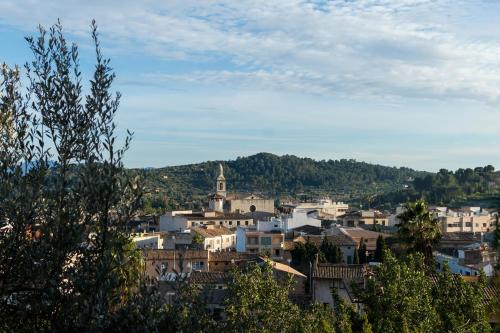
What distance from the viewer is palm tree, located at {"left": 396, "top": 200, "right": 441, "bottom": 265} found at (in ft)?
99.0

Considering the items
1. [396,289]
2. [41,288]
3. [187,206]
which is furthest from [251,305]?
[187,206]

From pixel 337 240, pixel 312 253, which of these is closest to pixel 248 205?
pixel 337 240

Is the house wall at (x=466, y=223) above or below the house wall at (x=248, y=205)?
below

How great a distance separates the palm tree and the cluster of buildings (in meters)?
2.53

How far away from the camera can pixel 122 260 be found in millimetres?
7133

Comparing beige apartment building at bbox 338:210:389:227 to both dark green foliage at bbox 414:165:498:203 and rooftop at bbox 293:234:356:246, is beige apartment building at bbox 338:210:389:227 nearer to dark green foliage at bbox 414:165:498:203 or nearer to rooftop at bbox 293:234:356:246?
rooftop at bbox 293:234:356:246

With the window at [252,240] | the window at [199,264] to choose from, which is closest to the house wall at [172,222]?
the window at [252,240]

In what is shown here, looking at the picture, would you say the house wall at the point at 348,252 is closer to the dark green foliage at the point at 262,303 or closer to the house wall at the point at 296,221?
the house wall at the point at 296,221

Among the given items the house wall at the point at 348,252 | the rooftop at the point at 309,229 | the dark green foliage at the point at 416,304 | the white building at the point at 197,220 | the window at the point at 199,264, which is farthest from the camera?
the white building at the point at 197,220

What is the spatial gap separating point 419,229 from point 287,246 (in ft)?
115

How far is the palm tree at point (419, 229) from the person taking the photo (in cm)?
3019

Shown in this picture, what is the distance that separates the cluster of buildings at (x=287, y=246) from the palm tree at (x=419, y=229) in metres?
2.53

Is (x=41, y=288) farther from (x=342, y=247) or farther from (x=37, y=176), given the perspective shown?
(x=342, y=247)

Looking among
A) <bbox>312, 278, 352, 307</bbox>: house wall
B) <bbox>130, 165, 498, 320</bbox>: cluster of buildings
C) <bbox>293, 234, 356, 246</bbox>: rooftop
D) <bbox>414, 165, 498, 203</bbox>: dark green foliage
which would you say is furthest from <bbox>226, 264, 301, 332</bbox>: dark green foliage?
<bbox>414, 165, 498, 203</bbox>: dark green foliage
